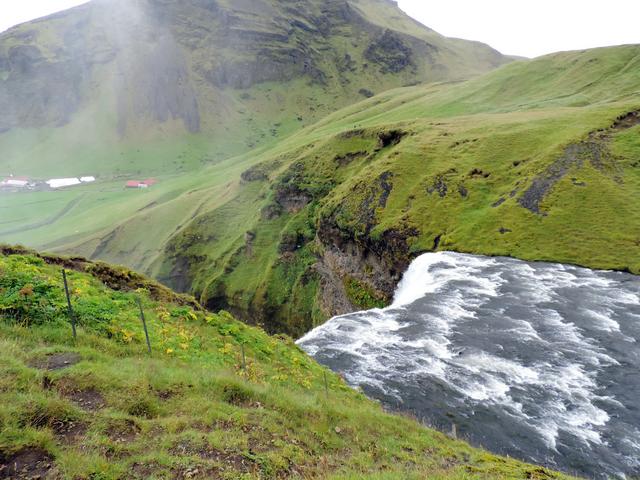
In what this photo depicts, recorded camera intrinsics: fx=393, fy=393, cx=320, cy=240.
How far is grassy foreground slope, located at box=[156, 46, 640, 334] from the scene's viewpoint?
172 feet

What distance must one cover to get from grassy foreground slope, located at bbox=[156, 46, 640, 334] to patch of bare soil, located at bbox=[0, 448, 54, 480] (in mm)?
50395

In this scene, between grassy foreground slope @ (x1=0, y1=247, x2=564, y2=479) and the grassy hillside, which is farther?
the grassy hillside

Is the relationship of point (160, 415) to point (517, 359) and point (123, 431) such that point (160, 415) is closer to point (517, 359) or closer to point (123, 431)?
point (123, 431)

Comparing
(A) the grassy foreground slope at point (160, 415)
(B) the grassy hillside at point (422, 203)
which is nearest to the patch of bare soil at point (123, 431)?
(A) the grassy foreground slope at point (160, 415)

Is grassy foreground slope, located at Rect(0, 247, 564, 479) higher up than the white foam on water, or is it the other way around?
grassy foreground slope, located at Rect(0, 247, 564, 479)

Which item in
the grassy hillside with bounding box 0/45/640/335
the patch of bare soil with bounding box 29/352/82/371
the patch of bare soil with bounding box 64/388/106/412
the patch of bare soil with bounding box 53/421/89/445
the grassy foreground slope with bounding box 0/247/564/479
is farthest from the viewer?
the grassy hillside with bounding box 0/45/640/335

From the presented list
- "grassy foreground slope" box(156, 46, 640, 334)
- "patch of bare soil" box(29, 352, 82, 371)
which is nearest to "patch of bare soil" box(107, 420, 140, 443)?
"patch of bare soil" box(29, 352, 82, 371)

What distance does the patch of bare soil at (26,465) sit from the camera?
8.71 metres

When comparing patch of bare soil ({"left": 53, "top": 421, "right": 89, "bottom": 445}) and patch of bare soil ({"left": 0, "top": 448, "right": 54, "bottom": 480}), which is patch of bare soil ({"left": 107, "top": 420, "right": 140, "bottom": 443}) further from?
patch of bare soil ({"left": 0, "top": 448, "right": 54, "bottom": 480})

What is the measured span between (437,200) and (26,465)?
63.1 meters

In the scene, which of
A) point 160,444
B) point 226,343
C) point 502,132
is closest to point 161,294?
point 226,343

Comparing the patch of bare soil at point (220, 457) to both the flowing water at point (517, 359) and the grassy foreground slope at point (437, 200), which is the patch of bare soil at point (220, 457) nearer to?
the flowing water at point (517, 359)

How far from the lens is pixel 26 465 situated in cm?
893

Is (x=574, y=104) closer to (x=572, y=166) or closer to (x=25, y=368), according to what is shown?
(x=572, y=166)
